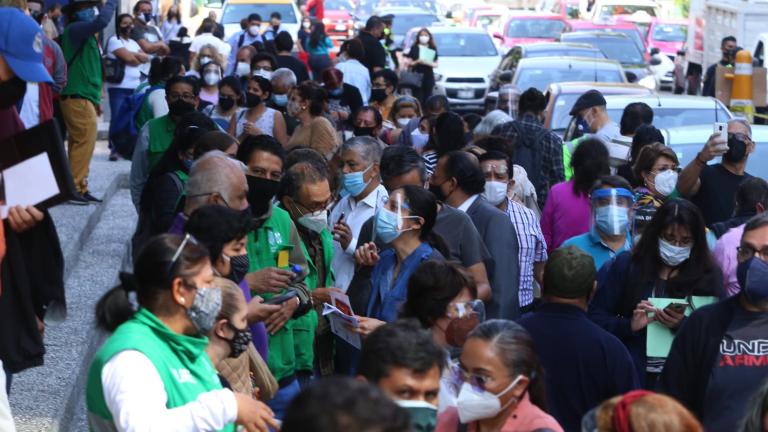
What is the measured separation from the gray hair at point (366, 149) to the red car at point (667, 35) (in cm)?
3206

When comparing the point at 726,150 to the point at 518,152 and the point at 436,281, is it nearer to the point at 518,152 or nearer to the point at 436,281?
the point at 518,152

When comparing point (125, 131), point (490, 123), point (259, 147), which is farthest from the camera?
point (125, 131)

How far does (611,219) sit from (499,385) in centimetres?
331

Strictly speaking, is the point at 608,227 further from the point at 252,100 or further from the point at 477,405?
the point at 252,100

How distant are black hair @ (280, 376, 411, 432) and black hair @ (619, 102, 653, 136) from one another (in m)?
9.24

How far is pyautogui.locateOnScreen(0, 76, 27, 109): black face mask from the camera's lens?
600 cm

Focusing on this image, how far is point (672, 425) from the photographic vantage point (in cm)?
379

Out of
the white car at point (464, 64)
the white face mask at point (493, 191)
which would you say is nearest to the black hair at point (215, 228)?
the white face mask at point (493, 191)

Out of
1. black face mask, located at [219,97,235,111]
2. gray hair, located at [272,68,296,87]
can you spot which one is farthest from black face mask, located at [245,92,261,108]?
gray hair, located at [272,68,296,87]

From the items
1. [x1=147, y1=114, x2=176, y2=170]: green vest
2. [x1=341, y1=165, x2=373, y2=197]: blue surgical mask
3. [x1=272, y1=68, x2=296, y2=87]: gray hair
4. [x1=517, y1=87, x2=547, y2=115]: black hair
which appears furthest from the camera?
[x1=272, y1=68, x2=296, y2=87]: gray hair

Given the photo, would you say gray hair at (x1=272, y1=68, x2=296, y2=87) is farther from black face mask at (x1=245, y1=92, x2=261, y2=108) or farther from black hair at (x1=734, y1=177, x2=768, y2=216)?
black hair at (x1=734, y1=177, x2=768, y2=216)

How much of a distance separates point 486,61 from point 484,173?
21002 mm

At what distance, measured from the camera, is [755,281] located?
18.6ft

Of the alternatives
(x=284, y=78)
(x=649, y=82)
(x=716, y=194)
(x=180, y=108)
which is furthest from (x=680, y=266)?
(x=649, y=82)
